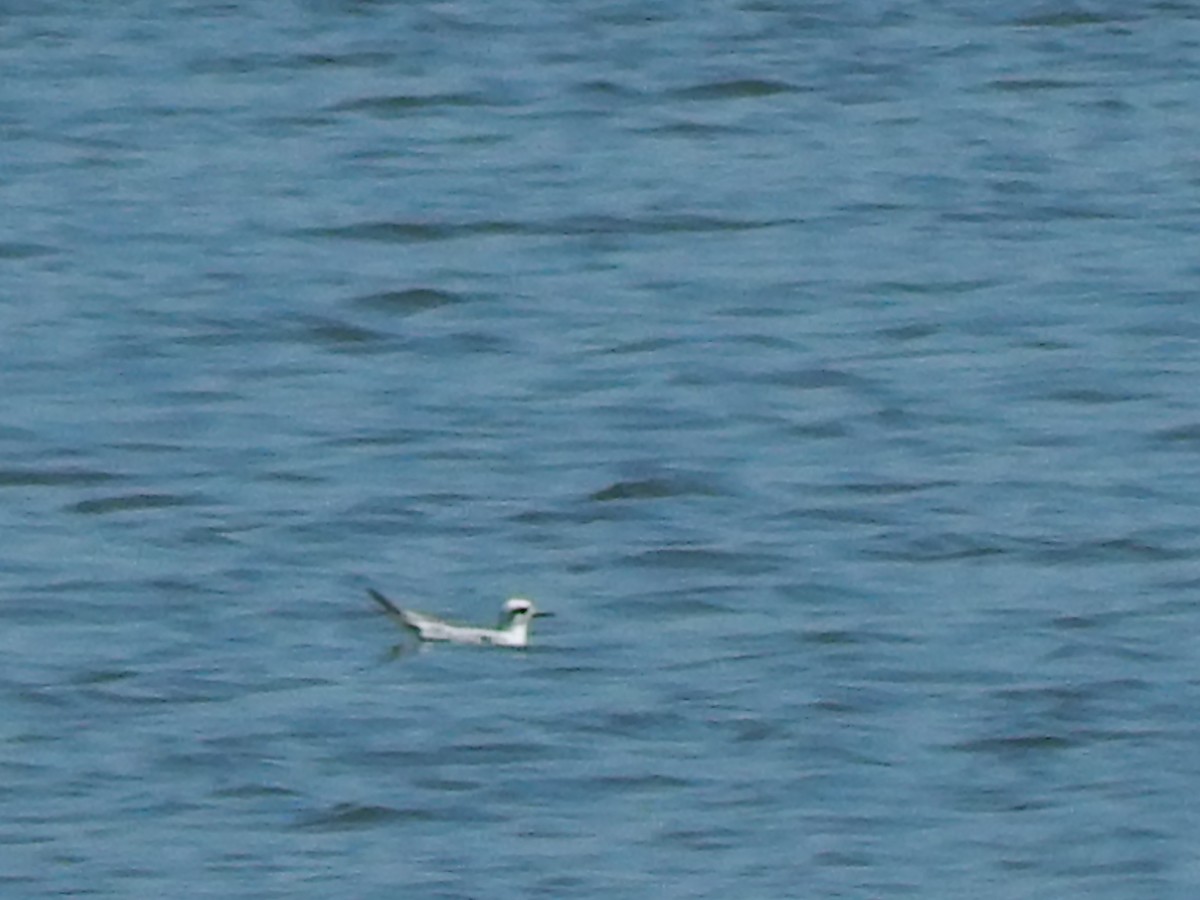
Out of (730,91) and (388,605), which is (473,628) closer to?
(388,605)

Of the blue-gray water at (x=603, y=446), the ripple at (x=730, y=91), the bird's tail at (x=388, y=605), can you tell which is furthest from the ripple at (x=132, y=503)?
the ripple at (x=730, y=91)

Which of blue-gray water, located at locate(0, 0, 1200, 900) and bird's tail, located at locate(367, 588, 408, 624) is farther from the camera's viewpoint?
bird's tail, located at locate(367, 588, 408, 624)

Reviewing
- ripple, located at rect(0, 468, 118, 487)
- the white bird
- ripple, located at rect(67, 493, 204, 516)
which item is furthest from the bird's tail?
ripple, located at rect(0, 468, 118, 487)

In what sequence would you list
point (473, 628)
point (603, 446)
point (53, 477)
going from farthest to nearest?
point (603, 446), point (53, 477), point (473, 628)

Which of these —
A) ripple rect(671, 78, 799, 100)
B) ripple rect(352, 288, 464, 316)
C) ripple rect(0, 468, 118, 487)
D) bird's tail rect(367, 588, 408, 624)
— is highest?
ripple rect(671, 78, 799, 100)

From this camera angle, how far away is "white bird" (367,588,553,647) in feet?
41.7

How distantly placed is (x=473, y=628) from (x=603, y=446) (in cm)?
192

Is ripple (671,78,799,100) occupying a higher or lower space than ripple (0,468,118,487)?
A: higher

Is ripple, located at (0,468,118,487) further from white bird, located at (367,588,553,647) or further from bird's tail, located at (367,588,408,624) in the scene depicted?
white bird, located at (367,588,553,647)

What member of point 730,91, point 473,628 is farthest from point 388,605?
point 730,91

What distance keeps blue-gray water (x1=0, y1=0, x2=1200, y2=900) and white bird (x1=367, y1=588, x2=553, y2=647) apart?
4.1 inches

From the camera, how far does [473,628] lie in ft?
42.6

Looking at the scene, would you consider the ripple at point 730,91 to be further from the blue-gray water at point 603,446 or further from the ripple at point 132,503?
the ripple at point 132,503

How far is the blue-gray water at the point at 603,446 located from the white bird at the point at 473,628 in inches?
4.1
